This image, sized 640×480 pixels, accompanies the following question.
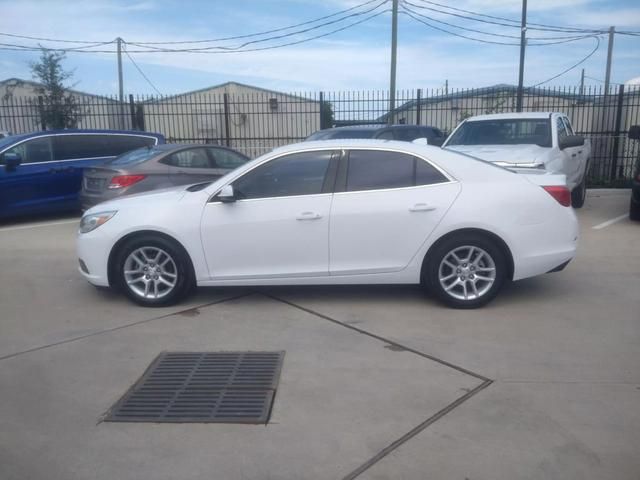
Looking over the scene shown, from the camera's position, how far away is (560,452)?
10.6ft

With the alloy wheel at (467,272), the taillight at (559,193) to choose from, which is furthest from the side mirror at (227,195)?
the taillight at (559,193)

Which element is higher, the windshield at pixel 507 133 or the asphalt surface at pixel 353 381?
the windshield at pixel 507 133

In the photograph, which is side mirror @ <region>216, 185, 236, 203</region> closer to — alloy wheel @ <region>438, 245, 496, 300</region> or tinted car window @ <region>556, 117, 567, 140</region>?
alloy wheel @ <region>438, 245, 496, 300</region>

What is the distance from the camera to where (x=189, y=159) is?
10.1 meters

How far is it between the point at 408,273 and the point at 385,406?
6.37 ft

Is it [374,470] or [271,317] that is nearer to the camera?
[374,470]

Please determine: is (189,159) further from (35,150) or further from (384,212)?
(384,212)

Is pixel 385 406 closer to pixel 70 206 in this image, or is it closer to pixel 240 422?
pixel 240 422

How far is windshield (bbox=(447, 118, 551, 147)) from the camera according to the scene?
391 inches

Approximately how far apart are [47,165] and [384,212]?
24.7 ft

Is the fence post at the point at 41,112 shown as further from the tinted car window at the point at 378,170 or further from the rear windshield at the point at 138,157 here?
the tinted car window at the point at 378,170

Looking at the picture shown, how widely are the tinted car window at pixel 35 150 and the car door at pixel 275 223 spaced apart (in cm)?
642

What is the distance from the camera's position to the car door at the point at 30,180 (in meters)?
10.2

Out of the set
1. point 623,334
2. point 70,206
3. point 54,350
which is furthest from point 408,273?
point 70,206
